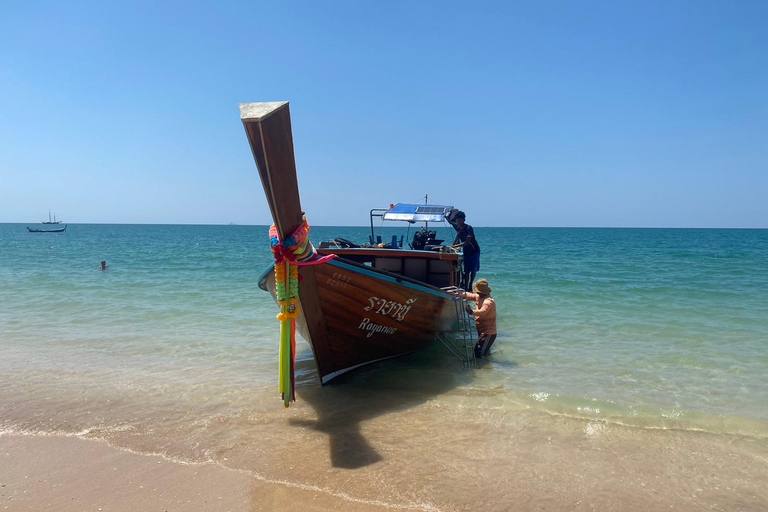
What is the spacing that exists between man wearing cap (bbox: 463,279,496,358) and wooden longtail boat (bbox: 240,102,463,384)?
40cm

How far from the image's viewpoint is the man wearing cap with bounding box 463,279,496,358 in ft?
25.3

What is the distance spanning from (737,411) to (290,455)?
5287 millimetres

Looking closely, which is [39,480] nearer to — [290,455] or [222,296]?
[290,455]

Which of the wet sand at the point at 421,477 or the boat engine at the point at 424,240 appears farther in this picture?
the boat engine at the point at 424,240

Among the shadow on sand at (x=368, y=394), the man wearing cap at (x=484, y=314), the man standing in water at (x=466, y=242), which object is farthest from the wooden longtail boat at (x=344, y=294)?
the man standing in water at (x=466, y=242)

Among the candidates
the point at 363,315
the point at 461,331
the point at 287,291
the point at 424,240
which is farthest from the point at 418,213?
the point at 287,291

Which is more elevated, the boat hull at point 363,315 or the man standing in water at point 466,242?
the man standing in water at point 466,242

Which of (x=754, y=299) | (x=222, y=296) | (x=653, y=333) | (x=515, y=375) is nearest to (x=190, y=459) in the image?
(x=515, y=375)

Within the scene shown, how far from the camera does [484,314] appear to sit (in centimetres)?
775

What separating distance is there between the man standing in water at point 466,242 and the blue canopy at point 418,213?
262mm

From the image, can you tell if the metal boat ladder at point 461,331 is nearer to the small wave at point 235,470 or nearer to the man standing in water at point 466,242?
the man standing in water at point 466,242

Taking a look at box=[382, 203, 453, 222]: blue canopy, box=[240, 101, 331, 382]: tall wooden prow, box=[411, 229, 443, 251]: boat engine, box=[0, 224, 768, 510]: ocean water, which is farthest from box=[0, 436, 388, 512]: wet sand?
box=[411, 229, 443, 251]: boat engine

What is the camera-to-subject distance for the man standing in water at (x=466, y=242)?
9406mm

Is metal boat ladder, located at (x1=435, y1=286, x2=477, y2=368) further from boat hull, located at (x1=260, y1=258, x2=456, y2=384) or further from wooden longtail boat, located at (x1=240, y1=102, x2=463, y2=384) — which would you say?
boat hull, located at (x1=260, y1=258, x2=456, y2=384)
